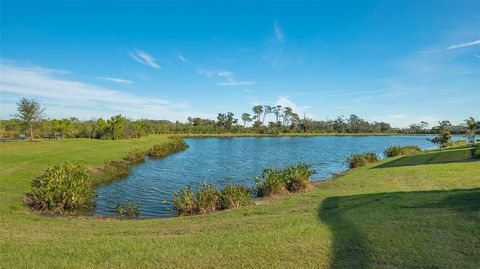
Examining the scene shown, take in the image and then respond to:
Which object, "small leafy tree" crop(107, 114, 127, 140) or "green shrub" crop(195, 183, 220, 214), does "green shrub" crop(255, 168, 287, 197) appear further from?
"small leafy tree" crop(107, 114, 127, 140)

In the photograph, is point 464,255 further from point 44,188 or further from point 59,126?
point 59,126

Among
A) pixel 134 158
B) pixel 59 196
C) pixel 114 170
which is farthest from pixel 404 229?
pixel 134 158

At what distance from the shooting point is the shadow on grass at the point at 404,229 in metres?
6.02

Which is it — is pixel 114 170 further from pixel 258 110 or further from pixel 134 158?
pixel 258 110

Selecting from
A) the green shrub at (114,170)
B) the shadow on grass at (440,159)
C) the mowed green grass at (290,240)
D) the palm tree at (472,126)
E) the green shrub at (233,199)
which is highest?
the palm tree at (472,126)

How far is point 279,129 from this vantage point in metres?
136

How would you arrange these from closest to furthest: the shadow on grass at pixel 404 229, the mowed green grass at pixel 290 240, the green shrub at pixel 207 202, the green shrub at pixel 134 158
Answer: the shadow on grass at pixel 404 229 < the mowed green grass at pixel 290 240 < the green shrub at pixel 207 202 < the green shrub at pixel 134 158

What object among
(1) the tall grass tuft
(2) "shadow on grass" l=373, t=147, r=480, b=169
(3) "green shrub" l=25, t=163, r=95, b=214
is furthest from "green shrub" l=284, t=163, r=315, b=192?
(3) "green shrub" l=25, t=163, r=95, b=214

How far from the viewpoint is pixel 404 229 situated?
7582 mm

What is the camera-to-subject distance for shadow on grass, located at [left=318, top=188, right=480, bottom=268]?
6.02 metres

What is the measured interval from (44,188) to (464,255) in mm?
16724

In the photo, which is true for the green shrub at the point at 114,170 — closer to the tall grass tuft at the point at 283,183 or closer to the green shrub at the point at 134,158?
the green shrub at the point at 134,158

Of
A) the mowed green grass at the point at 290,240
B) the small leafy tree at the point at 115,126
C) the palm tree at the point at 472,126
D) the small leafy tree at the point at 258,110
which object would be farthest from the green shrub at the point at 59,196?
the small leafy tree at the point at 258,110

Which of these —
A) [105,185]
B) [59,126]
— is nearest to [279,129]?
[59,126]
